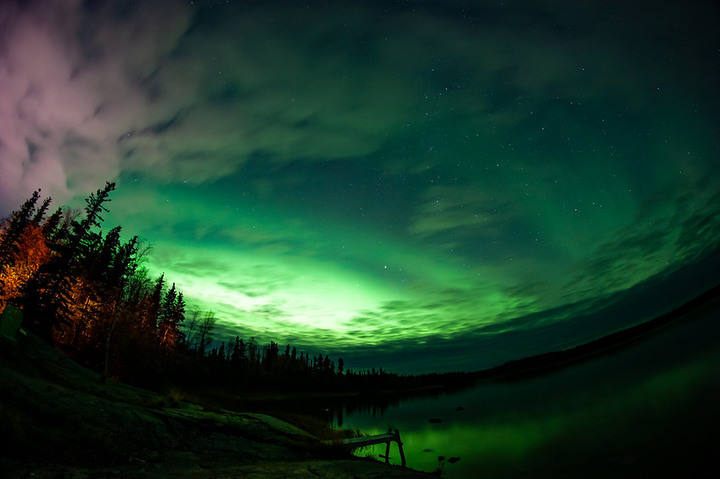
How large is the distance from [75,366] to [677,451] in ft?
128

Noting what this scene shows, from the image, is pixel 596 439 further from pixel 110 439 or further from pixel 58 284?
pixel 58 284

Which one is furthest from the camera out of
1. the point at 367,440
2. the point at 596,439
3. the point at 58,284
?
the point at 58,284

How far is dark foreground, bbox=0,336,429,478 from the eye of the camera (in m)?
7.48

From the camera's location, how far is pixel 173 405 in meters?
17.4

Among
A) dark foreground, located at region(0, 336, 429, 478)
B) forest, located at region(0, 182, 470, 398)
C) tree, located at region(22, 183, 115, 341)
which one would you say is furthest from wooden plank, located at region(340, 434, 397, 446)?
tree, located at region(22, 183, 115, 341)

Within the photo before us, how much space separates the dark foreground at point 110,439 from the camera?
295 inches

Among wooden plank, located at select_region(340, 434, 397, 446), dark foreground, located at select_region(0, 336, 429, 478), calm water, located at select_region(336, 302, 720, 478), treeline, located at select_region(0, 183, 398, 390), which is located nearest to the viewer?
dark foreground, located at select_region(0, 336, 429, 478)

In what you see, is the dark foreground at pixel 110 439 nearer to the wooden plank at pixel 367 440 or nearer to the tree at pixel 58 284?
Answer: the wooden plank at pixel 367 440

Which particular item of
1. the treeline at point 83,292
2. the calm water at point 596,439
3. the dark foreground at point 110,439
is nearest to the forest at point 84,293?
the treeline at point 83,292

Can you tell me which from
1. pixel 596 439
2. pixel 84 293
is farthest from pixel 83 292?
pixel 596 439

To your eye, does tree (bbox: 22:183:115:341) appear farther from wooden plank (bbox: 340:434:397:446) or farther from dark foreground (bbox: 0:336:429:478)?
wooden plank (bbox: 340:434:397:446)

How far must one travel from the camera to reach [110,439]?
9781 millimetres

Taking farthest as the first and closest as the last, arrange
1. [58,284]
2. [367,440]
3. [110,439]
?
[58,284]
[367,440]
[110,439]

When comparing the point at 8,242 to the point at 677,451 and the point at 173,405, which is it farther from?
the point at 677,451
